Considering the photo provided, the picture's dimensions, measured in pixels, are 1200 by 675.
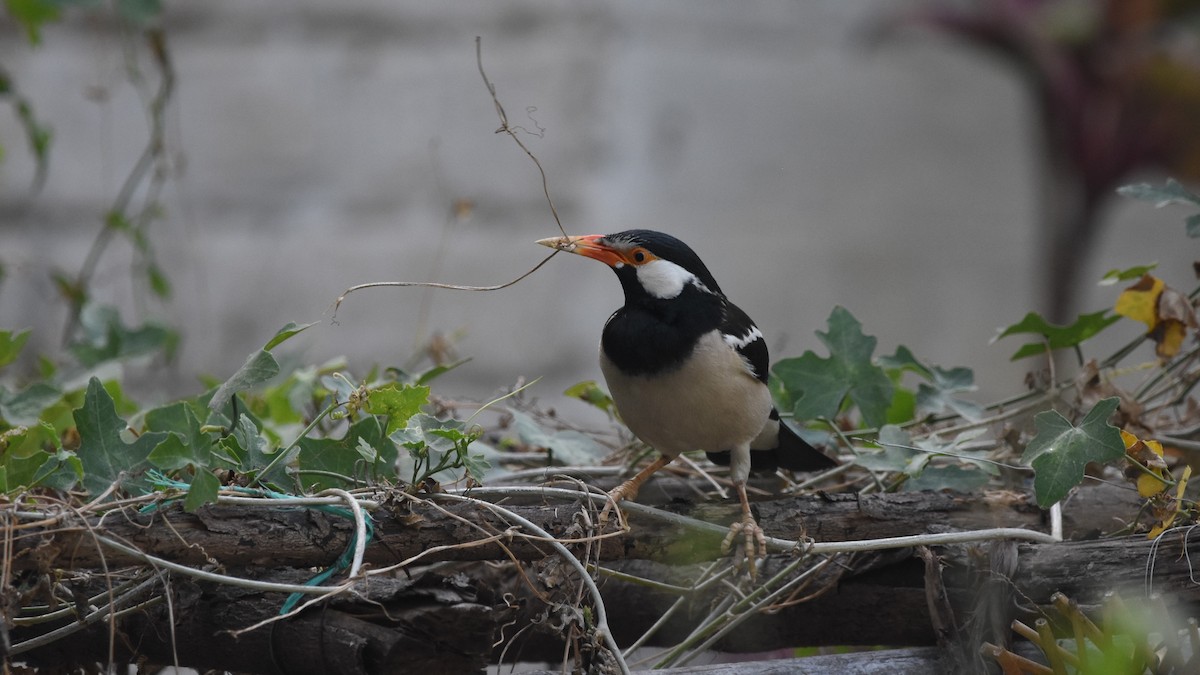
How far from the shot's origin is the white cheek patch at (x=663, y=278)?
171cm

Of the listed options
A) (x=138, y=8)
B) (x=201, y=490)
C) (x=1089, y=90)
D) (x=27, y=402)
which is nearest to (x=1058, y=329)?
(x=201, y=490)

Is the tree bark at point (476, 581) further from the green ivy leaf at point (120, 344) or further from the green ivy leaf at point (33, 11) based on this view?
the green ivy leaf at point (33, 11)

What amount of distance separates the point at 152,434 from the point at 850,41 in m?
3.42

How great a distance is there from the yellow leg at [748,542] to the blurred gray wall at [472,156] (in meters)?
2.48

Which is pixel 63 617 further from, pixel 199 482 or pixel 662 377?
pixel 662 377

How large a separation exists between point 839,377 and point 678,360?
0.28 metres

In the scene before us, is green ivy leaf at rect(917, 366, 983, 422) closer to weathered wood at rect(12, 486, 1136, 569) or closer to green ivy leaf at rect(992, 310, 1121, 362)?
green ivy leaf at rect(992, 310, 1121, 362)

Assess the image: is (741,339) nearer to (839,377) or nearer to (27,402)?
(839,377)

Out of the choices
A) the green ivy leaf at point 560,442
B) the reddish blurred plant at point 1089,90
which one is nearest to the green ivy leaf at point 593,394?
the green ivy leaf at point 560,442

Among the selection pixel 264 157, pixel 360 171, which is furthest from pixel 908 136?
pixel 264 157

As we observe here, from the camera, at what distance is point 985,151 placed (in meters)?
4.23

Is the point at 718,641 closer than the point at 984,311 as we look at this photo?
Yes

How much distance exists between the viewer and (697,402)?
1.62 m

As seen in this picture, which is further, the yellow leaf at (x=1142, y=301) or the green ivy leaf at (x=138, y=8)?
the green ivy leaf at (x=138, y=8)
